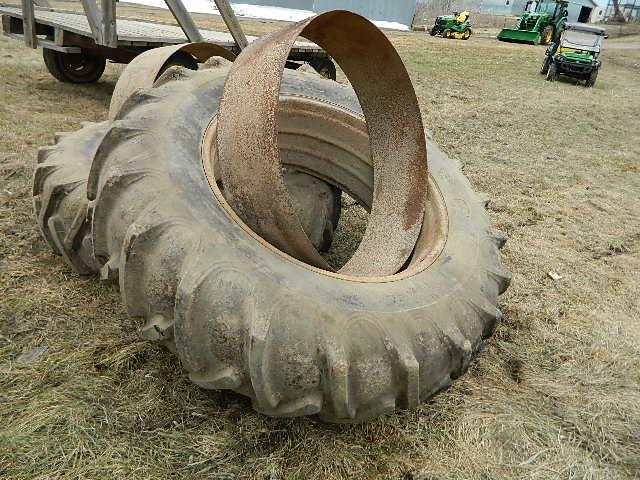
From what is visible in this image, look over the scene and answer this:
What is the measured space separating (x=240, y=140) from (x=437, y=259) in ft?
3.31

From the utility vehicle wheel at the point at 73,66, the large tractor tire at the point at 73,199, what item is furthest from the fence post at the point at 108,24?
the large tractor tire at the point at 73,199

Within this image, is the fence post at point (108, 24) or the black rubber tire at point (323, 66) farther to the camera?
the black rubber tire at point (323, 66)

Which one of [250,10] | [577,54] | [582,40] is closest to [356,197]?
[577,54]

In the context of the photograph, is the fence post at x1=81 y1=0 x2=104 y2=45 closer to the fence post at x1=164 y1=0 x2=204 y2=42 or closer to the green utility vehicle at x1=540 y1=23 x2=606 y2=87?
the fence post at x1=164 y1=0 x2=204 y2=42

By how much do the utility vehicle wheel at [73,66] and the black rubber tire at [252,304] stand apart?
4902 mm

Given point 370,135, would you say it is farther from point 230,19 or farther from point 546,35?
point 546,35

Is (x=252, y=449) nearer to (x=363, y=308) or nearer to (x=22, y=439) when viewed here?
(x=363, y=308)

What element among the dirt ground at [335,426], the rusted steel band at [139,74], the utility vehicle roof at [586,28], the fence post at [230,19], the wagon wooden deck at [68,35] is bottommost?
the dirt ground at [335,426]

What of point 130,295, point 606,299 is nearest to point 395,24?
point 606,299

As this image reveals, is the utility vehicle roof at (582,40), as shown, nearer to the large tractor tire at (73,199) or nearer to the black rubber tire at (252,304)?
the large tractor tire at (73,199)

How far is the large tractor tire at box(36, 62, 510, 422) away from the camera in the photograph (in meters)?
1.64

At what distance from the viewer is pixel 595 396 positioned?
2361mm

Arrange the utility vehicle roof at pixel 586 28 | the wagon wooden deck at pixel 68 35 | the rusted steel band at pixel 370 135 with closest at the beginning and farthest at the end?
1. the rusted steel band at pixel 370 135
2. the wagon wooden deck at pixel 68 35
3. the utility vehicle roof at pixel 586 28

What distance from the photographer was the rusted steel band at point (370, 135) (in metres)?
1.91
